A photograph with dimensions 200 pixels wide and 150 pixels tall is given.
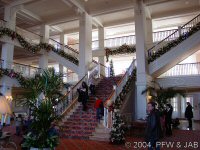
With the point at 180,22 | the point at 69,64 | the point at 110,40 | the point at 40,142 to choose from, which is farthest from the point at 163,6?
the point at 40,142

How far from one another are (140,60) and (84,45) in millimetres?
4209

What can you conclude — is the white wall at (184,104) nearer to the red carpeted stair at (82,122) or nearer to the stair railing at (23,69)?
the red carpeted stair at (82,122)

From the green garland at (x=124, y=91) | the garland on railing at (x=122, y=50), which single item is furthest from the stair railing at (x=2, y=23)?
the green garland at (x=124, y=91)

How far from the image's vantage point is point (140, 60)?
1328cm

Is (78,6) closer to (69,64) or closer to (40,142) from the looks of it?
(69,64)

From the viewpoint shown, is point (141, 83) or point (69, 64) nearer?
point (141, 83)

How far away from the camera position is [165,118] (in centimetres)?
990

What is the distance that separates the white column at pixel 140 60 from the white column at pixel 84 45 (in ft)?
12.1

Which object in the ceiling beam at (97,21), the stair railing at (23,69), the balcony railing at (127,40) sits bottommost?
the stair railing at (23,69)

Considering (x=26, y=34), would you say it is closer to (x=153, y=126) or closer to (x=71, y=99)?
(x=71, y=99)

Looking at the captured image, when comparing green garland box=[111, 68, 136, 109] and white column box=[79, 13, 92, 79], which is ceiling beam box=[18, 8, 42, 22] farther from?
green garland box=[111, 68, 136, 109]

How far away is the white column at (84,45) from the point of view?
15133 millimetres

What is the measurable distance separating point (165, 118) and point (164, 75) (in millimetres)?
4894

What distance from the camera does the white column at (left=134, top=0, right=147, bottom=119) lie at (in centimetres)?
1279
